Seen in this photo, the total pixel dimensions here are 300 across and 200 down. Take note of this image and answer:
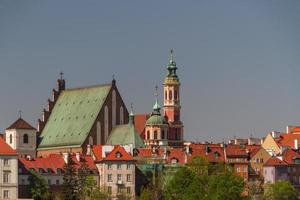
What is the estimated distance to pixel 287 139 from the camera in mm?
156875

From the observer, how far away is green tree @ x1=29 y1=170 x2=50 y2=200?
120m

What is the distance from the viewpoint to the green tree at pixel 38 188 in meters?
120

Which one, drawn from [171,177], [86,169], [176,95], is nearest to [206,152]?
[171,177]

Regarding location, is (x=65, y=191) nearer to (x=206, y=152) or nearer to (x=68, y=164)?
(x=68, y=164)

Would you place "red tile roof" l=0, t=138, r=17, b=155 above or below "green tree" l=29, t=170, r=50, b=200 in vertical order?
above

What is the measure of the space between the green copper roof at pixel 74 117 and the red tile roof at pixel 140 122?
1638 cm

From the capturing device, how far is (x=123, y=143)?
15075cm

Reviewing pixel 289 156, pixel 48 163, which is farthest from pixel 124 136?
pixel 48 163

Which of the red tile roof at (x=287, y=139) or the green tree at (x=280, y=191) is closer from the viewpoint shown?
the green tree at (x=280, y=191)

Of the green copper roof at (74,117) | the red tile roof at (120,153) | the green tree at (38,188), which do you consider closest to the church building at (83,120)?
the green copper roof at (74,117)

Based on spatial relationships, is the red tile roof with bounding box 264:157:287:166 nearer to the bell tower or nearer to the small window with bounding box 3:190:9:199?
the small window with bounding box 3:190:9:199

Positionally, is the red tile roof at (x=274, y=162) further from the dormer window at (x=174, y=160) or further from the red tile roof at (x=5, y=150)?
the red tile roof at (x=5, y=150)

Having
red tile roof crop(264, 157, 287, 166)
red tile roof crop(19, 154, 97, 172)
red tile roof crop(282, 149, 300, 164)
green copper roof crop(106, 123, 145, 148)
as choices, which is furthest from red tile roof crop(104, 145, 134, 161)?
green copper roof crop(106, 123, 145, 148)

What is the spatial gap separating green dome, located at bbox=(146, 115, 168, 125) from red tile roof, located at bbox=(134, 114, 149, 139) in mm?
2877
